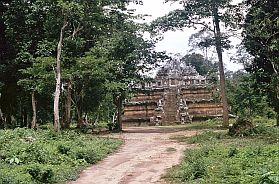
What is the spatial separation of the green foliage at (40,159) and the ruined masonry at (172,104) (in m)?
21.3

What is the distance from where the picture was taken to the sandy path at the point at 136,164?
11945 millimetres

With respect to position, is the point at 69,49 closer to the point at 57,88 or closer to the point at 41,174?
the point at 57,88

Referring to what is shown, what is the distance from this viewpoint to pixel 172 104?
139ft

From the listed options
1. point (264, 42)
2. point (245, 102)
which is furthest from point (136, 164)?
point (245, 102)

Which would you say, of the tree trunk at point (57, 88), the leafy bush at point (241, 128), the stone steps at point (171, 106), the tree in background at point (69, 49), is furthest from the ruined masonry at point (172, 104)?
the tree trunk at point (57, 88)

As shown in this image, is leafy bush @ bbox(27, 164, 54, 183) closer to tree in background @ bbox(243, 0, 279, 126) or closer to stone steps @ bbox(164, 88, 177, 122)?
tree in background @ bbox(243, 0, 279, 126)

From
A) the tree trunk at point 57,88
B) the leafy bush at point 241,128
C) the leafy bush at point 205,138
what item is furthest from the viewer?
the tree trunk at point 57,88

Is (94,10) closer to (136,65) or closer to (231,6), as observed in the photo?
(136,65)

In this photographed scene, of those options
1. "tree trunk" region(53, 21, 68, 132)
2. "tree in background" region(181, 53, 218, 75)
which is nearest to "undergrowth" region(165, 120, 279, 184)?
"tree trunk" region(53, 21, 68, 132)

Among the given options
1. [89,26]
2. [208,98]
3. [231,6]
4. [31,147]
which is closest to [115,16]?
[89,26]

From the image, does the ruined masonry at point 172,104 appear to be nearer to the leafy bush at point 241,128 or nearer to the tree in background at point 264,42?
the tree in background at point 264,42

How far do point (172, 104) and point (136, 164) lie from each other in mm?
28270

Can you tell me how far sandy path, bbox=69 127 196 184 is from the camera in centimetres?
1195

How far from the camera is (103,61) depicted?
2341 centimetres
